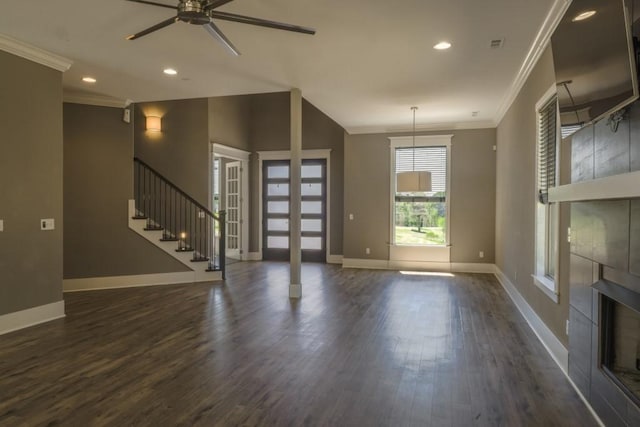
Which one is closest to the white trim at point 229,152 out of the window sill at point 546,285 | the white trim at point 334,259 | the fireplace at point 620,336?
the white trim at point 334,259

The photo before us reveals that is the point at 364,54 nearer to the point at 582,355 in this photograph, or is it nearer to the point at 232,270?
the point at 582,355

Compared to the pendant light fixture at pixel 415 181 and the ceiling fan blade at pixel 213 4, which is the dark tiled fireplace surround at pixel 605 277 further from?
the pendant light fixture at pixel 415 181

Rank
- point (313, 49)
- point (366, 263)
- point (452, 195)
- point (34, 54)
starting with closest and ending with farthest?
point (313, 49) < point (34, 54) < point (452, 195) < point (366, 263)

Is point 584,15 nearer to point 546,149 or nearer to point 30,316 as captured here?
point 546,149

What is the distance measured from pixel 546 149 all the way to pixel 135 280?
19.9ft

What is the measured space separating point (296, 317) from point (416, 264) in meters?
4.18

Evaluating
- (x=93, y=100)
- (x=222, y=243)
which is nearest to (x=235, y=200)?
(x=222, y=243)

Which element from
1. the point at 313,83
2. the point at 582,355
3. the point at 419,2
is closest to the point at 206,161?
the point at 313,83

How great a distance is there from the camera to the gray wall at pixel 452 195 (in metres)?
7.78

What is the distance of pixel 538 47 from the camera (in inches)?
153

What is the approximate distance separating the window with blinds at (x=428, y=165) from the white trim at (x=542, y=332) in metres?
2.64

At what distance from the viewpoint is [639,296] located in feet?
6.51

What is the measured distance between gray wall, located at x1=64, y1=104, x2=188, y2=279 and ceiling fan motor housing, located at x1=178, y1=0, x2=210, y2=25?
3.96m

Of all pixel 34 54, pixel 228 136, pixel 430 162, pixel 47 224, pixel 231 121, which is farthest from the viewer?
pixel 231 121
